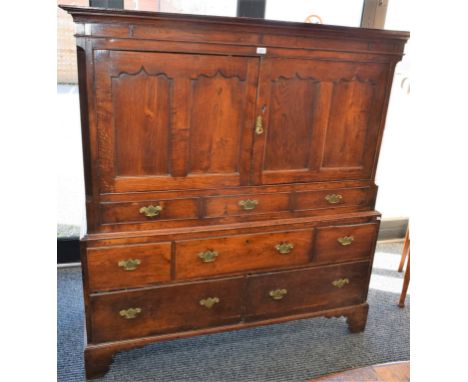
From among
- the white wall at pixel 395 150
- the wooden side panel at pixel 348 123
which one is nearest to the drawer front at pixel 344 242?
the wooden side panel at pixel 348 123

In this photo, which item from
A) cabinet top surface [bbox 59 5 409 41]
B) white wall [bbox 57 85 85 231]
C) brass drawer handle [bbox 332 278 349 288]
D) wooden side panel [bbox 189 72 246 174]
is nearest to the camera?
cabinet top surface [bbox 59 5 409 41]

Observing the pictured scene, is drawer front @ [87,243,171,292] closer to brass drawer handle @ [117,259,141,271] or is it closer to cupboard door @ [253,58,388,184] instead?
brass drawer handle @ [117,259,141,271]

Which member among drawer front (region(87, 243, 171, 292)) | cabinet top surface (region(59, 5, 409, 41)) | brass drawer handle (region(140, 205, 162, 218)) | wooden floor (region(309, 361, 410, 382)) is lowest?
drawer front (region(87, 243, 171, 292))

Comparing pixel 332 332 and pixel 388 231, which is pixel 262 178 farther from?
pixel 388 231

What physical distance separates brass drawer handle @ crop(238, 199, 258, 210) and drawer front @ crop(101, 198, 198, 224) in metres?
0.22

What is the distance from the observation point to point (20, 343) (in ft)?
1.54

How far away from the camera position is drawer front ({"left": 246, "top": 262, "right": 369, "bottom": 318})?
1966 millimetres

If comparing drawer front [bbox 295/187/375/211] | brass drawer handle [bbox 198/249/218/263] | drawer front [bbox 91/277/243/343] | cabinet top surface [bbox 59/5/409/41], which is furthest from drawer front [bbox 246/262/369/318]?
cabinet top surface [bbox 59/5/409/41]

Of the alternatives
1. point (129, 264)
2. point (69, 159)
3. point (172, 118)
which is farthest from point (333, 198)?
point (69, 159)

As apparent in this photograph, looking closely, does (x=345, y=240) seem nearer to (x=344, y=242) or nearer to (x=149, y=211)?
(x=344, y=242)

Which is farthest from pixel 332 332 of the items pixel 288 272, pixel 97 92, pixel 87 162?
pixel 97 92

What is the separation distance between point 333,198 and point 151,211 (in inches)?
36.3

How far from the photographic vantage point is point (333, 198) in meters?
2.00

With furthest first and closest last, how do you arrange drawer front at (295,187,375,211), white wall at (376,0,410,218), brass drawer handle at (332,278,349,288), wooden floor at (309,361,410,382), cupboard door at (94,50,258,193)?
1. white wall at (376,0,410,218)
2. brass drawer handle at (332,278,349,288)
3. drawer front at (295,187,375,211)
4. cupboard door at (94,50,258,193)
5. wooden floor at (309,361,410,382)
